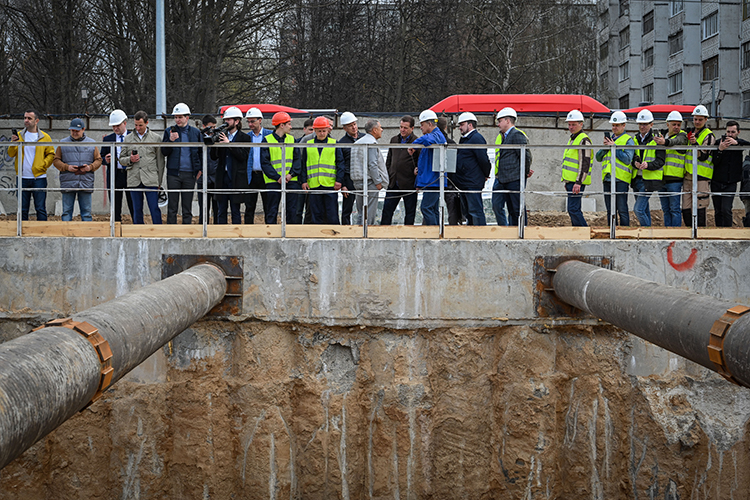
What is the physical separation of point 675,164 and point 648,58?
147 feet

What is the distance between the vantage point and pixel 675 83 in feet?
153

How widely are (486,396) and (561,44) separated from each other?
35895 mm

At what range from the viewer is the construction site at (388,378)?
7.51 m

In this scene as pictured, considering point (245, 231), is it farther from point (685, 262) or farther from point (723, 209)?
point (723, 209)

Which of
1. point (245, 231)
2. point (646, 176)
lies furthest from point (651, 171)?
point (245, 231)

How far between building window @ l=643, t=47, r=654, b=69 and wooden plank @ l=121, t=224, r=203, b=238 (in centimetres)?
4743

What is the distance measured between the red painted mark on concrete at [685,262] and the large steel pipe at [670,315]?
1.13m

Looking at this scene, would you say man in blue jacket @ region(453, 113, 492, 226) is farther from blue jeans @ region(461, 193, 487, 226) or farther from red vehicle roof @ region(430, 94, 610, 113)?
red vehicle roof @ region(430, 94, 610, 113)

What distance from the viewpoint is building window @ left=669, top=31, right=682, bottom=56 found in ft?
150

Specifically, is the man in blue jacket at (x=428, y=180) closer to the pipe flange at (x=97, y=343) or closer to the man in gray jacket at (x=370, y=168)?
the man in gray jacket at (x=370, y=168)

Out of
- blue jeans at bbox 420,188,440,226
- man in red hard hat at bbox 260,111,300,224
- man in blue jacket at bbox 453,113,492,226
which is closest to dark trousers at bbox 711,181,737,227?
man in blue jacket at bbox 453,113,492,226

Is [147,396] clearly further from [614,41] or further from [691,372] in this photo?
[614,41]

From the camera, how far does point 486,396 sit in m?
7.72

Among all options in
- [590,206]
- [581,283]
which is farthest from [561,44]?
[581,283]
